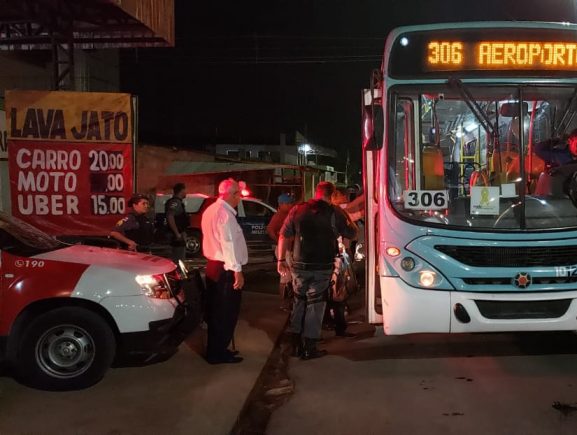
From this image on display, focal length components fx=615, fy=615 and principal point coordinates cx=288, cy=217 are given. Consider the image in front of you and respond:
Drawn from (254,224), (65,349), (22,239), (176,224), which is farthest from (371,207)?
(254,224)

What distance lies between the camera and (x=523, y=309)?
5.34 meters

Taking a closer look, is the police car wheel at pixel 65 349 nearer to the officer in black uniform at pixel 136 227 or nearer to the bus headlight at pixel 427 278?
the officer in black uniform at pixel 136 227

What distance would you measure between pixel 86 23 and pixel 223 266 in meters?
8.95

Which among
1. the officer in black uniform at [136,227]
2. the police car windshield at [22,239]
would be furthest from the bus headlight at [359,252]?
the police car windshield at [22,239]

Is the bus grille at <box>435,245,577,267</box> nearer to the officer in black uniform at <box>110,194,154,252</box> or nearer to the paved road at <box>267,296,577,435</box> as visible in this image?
the paved road at <box>267,296,577,435</box>

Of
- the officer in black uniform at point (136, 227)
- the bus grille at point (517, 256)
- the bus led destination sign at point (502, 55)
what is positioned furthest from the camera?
the officer in black uniform at point (136, 227)

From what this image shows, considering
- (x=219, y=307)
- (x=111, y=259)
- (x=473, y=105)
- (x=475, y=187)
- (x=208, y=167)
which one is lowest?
(x=219, y=307)

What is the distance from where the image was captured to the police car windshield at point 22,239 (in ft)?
17.8

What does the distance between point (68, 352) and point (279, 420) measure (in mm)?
1945

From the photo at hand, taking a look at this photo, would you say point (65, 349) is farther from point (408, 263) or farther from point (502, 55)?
point (502, 55)

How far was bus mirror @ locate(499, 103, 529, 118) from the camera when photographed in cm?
566

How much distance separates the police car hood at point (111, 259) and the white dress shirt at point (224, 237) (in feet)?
1.65

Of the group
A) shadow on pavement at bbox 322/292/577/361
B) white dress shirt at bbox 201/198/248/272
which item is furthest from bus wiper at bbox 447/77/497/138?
white dress shirt at bbox 201/198/248/272

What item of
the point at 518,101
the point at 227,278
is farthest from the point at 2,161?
the point at 518,101
